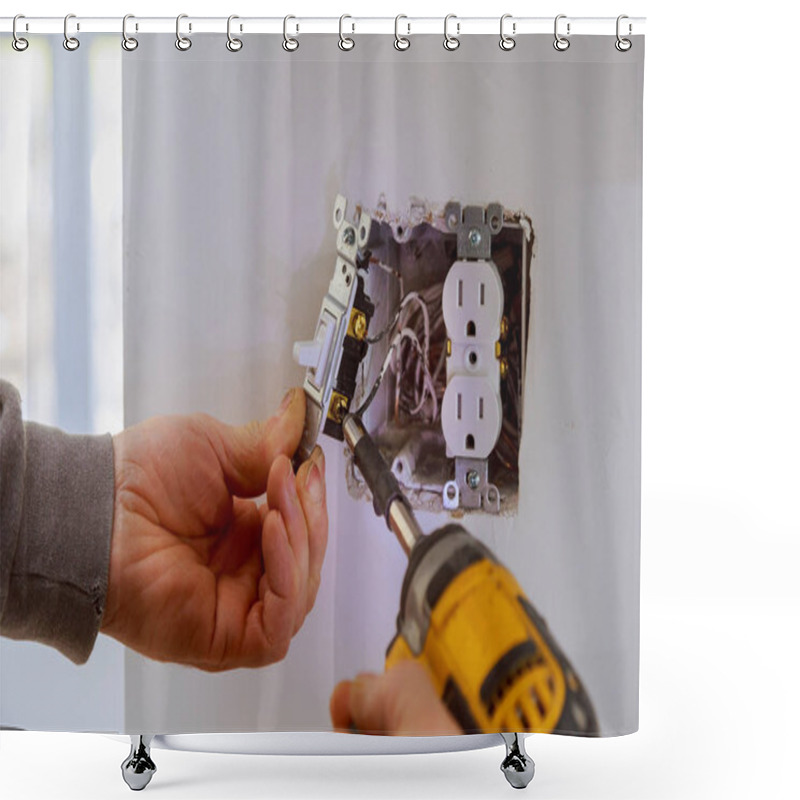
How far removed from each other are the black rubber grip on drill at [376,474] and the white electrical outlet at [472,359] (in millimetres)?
95

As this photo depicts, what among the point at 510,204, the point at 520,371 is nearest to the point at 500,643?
the point at 520,371

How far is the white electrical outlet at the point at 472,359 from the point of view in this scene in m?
1.75

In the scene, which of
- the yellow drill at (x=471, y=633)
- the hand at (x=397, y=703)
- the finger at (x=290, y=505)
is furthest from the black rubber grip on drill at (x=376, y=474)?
the hand at (x=397, y=703)

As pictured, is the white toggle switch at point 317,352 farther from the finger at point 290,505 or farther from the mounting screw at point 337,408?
the finger at point 290,505

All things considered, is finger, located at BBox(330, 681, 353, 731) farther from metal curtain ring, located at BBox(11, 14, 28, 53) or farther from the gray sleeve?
metal curtain ring, located at BBox(11, 14, 28, 53)

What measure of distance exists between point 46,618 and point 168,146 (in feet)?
2.35

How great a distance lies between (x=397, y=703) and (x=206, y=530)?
1.26ft

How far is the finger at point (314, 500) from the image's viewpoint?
176 cm

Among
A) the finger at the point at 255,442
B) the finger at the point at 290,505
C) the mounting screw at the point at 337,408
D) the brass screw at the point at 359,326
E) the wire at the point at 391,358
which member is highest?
the brass screw at the point at 359,326

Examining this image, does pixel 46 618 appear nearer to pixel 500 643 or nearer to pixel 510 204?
pixel 500 643

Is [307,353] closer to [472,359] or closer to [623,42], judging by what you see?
[472,359]

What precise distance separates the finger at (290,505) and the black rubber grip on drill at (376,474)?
0.34 ft

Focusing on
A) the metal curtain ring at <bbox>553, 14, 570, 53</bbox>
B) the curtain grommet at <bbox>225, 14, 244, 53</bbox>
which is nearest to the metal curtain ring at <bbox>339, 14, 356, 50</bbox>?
the curtain grommet at <bbox>225, 14, 244, 53</bbox>

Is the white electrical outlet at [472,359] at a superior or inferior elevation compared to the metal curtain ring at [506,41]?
inferior
